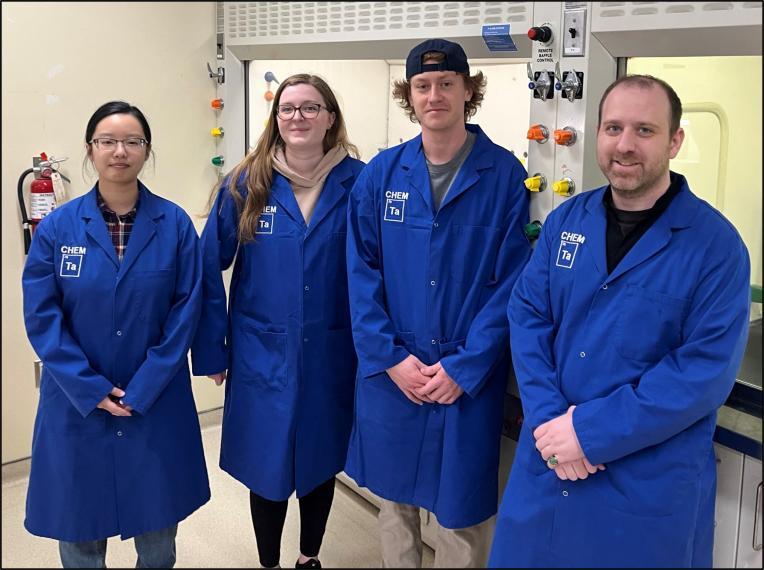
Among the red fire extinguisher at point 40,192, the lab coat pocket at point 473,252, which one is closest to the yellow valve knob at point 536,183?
the lab coat pocket at point 473,252

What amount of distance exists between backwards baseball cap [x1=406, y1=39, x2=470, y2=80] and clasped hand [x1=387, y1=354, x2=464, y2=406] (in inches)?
29.4

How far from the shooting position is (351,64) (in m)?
3.42

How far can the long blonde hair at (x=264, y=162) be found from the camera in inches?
85.0

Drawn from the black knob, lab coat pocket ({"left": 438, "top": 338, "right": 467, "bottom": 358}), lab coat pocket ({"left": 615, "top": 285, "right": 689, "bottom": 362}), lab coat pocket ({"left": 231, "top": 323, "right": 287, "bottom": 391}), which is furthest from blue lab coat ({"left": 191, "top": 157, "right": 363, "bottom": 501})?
lab coat pocket ({"left": 615, "top": 285, "right": 689, "bottom": 362})

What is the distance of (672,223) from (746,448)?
1.82 feet

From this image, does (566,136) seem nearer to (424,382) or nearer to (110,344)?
(424,382)

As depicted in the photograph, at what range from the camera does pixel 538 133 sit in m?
2.02

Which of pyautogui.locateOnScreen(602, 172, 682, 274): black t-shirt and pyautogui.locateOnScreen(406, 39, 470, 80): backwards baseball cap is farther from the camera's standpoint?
pyautogui.locateOnScreen(406, 39, 470, 80): backwards baseball cap

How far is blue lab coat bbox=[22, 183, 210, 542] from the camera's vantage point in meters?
1.88

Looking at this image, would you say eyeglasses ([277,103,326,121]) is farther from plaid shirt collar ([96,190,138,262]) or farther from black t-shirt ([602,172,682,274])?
black t-shirt ([602,172,682,274])

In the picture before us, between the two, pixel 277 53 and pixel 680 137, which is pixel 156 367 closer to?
pixel 680 137

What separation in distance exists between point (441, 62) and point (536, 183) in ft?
1.37

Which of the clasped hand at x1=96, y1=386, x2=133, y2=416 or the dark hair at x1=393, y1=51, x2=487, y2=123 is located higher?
the dark hair at x1=393, y1=51, x2=487, y2=123

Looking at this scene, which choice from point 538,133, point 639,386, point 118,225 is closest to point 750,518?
point 639,386
